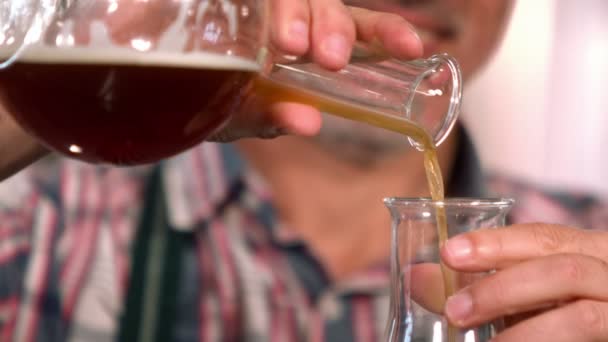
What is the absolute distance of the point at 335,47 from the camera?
60cm

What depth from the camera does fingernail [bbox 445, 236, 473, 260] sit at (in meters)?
0.59

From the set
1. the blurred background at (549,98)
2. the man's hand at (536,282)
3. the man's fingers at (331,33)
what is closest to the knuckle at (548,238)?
the man's hand at (536,282)

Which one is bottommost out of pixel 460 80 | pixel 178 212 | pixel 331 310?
pixel 331 310

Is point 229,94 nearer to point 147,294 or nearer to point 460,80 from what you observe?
point 460,80

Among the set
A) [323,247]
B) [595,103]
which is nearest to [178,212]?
[323,247]

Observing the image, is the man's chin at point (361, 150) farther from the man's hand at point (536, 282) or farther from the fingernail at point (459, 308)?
the fingernail at point (459, 308)

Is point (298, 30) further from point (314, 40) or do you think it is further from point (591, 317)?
point (591, 317)

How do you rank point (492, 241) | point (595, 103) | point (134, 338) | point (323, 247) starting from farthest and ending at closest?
point (595, 103) → point (323, 247) → point (134, 338) → point (492, 241)

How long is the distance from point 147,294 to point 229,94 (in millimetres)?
873

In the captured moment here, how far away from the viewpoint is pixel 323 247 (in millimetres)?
1589

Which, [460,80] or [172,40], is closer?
[172,40]

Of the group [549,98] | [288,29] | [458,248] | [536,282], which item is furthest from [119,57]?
[549,98]

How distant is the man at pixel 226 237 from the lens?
1474 mm

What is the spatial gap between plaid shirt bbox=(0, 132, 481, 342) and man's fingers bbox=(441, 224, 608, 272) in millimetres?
748
